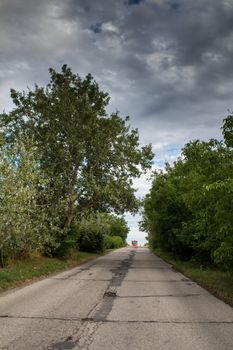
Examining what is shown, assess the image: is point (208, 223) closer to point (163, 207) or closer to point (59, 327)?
point (59, 327)

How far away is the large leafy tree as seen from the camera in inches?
1222

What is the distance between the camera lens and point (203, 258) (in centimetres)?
2692

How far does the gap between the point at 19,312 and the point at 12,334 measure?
7.68ft

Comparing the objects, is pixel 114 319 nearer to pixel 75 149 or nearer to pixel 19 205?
pixel 19 205

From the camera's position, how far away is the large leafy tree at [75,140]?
31031 mm

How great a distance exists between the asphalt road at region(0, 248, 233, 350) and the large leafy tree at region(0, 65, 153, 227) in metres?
16.7

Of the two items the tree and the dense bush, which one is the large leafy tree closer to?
the tree

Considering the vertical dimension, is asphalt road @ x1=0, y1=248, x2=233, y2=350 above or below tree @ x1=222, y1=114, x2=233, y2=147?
below

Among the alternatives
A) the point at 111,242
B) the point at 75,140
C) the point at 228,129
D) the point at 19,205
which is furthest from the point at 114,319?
the point at 111,242

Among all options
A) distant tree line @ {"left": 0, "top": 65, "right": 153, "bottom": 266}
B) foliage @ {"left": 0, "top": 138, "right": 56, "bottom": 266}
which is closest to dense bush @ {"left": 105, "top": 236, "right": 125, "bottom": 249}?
distant tree line @ {"left": 0, "top": 65, "right": 153, "bottom": 266}

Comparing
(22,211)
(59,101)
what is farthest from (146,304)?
(59,101)

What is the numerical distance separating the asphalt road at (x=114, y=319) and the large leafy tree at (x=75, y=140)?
16701 millimetres

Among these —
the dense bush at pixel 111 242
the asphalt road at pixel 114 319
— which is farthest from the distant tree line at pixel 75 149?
the dense bush at pixel 111 242

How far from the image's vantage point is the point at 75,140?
100 feet
